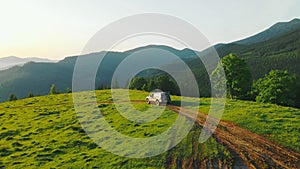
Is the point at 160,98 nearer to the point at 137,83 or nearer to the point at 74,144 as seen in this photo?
the point at 74,144

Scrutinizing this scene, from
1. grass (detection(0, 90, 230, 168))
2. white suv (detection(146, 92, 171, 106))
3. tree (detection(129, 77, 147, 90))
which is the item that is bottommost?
grass (detection(0, 90, 230, 168))

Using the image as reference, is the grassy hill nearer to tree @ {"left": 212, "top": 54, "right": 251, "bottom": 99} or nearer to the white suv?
the white suv

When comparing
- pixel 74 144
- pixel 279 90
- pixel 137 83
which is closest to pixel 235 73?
pixel 279 90

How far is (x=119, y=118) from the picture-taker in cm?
3919

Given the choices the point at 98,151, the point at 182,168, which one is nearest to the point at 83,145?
the point at 98,151

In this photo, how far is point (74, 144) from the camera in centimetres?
3070

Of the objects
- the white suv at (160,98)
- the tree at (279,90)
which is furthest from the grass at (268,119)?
the tree at (279,90)

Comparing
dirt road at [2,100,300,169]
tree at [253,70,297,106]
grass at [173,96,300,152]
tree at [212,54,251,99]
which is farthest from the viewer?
tree at [253,70,297,106]

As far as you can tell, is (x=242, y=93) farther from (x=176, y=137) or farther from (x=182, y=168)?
(x=182, y=168)

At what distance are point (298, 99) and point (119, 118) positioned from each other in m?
56.2

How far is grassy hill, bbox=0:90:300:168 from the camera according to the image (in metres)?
24.7

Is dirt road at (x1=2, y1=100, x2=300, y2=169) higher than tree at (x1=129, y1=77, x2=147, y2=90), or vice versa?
tree at (x1=129, y1=77, x2=147, y2=90)

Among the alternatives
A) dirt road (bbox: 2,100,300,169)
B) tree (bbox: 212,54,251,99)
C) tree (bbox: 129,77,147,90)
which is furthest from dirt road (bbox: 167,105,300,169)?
tree (bbox: 129,77,147,90)

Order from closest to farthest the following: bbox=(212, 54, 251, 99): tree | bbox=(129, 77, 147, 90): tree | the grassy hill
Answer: the grassy hill → bbox=(212, 54, 251, 99): tree → bbox=(129, 77, 147, 90): tree
